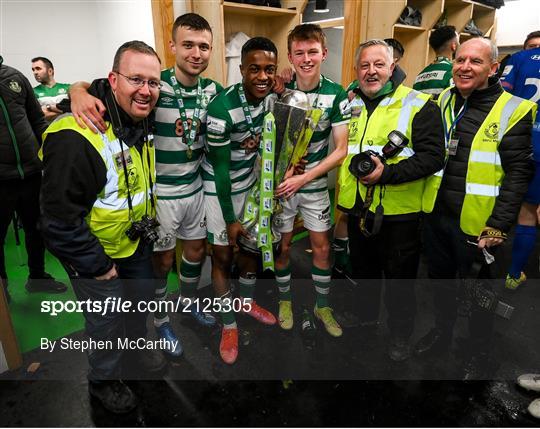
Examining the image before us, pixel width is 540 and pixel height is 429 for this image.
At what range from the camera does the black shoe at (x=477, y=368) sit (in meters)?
1.98

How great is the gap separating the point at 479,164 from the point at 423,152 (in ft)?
0.81

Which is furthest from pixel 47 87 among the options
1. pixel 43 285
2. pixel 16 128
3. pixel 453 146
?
pixel 453 146

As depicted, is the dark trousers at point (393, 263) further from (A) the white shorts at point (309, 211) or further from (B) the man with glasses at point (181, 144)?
(B) the man with glasses at point (181, 144)

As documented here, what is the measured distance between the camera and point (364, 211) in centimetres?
196

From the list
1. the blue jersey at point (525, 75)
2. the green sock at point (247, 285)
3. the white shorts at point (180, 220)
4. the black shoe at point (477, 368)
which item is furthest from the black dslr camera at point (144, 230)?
the blue jersey at point (525, 75)

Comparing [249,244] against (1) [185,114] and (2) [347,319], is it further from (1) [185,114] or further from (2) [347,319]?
(2) [347,319]

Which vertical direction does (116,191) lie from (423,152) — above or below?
below

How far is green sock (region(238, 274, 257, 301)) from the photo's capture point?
237 centimetres

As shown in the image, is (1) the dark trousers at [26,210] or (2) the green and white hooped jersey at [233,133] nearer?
(2) the green and white hooped jersey at [233,133]

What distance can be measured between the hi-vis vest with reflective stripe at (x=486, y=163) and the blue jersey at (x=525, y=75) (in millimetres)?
1665

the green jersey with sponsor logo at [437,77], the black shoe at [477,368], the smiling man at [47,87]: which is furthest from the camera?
the smiling man at [47,87]

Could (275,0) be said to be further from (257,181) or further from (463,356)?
(463,356)

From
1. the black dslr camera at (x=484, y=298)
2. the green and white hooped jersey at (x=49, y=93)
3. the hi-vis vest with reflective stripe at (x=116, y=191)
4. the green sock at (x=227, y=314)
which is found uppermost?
the green and white hooped jersey at (x=49, y=93)

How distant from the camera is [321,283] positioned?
7.82ft
